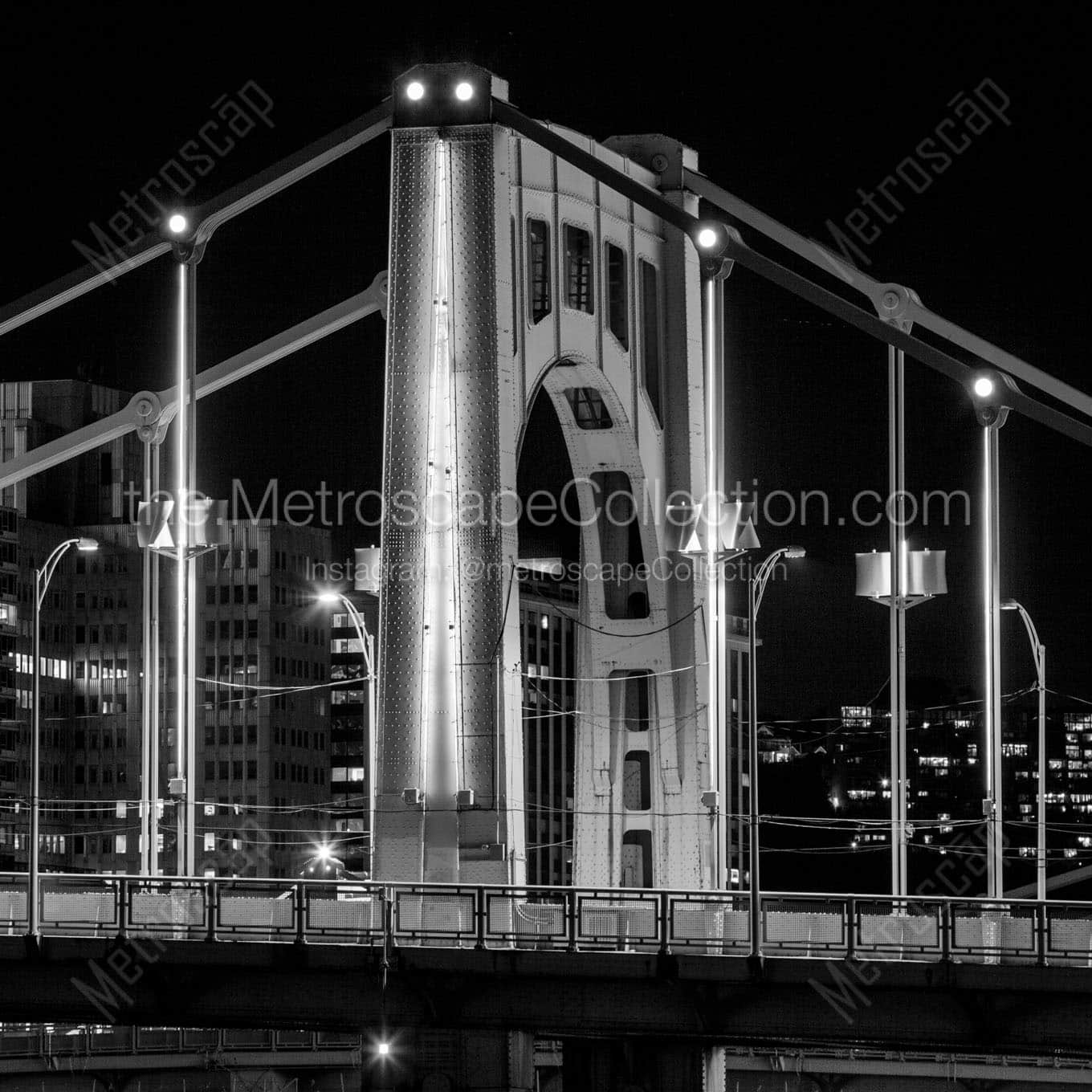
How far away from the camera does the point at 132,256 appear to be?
2712 inches

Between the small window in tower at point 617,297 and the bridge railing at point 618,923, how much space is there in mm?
21069

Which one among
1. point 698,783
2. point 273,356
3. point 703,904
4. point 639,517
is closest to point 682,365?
point 639,517

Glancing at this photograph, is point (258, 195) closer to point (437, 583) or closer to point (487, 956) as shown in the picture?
point (437, 583)

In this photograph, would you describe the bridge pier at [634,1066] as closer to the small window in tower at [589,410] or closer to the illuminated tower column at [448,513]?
the illuminated tower column at [448,513]

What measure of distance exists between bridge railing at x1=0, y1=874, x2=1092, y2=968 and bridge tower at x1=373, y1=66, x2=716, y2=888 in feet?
19.9

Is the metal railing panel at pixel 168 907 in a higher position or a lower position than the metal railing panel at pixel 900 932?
higher

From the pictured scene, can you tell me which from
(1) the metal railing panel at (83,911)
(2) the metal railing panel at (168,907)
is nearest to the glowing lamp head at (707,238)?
(2) the metal railing panel at (168,907)

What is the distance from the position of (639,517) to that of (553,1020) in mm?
21761

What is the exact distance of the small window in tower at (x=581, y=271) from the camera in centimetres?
6438

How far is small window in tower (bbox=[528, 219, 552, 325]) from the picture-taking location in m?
61.6

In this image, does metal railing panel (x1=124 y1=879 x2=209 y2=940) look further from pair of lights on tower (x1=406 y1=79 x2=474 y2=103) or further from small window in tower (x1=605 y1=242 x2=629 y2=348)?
small window in tower (x1=605 y1=242 x2=629 y2=348)

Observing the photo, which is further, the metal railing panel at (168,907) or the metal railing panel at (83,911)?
the metal railing panel at (83,911)

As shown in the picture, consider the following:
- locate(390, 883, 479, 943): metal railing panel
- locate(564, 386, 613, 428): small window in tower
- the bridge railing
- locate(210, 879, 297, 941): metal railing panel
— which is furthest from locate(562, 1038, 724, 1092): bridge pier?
locate(564, 386, 613, 428): small window in tower

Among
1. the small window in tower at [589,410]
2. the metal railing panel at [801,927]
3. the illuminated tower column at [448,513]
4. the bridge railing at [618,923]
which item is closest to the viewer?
the bridge railing at [618,923]
